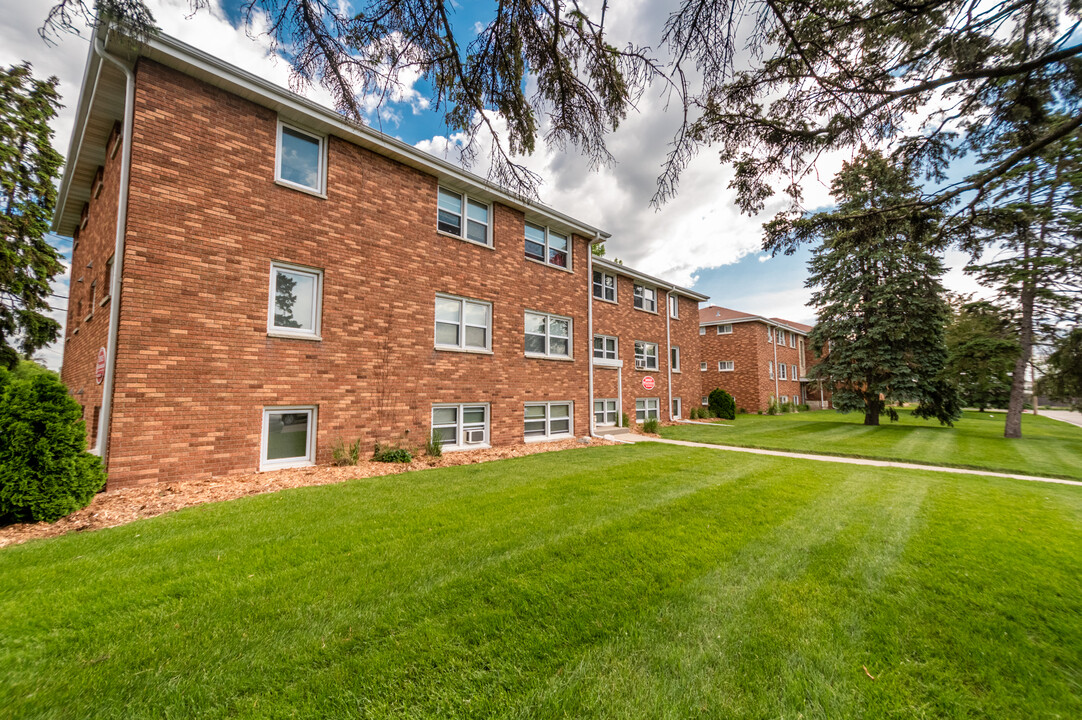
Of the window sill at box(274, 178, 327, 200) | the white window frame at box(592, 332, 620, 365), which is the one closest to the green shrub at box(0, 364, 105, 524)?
the window sill at box(274, 178, 327, 200)

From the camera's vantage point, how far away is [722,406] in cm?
2159

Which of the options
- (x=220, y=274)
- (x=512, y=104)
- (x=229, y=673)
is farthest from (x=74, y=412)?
(x=512, y=104)

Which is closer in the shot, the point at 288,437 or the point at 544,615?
the point at 544,615

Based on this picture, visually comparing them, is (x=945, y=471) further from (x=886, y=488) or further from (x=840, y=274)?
(x=840, y=274)

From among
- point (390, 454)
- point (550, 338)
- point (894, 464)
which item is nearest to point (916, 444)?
point (894, 464)

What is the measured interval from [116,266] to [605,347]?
14.6 m

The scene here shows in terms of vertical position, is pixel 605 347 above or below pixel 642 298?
below

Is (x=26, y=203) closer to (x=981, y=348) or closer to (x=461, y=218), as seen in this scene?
(x=461, y=218)

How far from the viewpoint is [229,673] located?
2197mm

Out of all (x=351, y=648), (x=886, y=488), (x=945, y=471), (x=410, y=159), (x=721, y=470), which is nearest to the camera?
(x=351, y=648)

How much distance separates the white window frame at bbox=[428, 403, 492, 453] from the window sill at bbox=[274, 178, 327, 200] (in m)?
5.21

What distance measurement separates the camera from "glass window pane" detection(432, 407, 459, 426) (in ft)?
33.1

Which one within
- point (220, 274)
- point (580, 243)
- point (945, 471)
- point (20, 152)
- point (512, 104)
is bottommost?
point (945, 471)

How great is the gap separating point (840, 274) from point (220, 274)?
24405 mm
